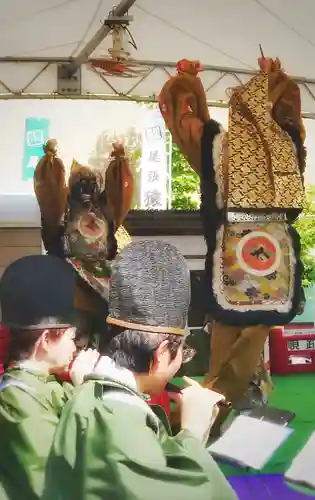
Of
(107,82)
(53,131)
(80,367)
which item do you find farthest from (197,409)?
(107,82)

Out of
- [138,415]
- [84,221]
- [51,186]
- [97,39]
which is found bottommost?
[138,415]

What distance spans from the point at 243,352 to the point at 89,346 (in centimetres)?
49

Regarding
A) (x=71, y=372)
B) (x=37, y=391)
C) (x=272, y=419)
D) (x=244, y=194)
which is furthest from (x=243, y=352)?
(x=37, y=391)

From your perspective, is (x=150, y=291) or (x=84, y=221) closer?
(x=150, y=291)

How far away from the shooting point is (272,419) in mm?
2020

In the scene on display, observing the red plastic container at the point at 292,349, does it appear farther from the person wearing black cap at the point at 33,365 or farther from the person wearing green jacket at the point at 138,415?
the person wearing green jacket at the point at 138,415

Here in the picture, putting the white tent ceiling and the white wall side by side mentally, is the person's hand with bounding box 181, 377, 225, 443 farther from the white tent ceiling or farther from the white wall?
the white tent ceiling

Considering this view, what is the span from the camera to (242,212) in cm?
196

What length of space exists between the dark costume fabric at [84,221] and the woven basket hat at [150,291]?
84cm

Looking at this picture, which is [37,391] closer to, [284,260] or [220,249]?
[220,249]

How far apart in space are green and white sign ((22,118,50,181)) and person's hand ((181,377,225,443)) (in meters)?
1.12

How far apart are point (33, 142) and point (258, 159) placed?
30.0 inches

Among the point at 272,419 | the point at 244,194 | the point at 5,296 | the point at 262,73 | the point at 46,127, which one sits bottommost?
the point at 272,419

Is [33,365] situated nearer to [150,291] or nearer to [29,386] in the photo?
[29,386]
